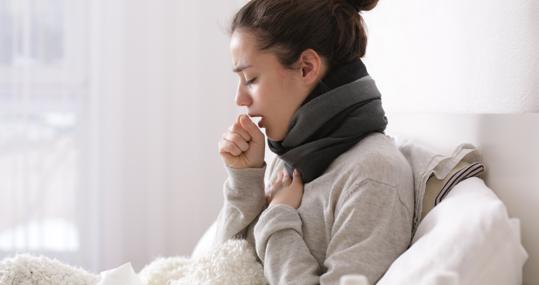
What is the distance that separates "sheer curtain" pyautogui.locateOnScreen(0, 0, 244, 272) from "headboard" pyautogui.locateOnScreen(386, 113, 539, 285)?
186 cm

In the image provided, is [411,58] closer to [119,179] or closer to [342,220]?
[342,220]

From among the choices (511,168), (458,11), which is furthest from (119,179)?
(511,168)

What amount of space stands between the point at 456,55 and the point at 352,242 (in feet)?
1.86

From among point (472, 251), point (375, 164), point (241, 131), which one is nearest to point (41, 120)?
point (241, 131)

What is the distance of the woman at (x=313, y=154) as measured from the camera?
1.19 m

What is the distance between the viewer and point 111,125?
3.11 m

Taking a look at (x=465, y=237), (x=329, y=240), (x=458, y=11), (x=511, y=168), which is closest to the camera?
(x=465, y=237)

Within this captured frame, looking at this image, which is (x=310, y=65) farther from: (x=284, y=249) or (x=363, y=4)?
(x=284, y=249)

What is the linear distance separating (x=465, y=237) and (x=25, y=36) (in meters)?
2.49

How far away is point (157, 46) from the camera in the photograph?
123 inches

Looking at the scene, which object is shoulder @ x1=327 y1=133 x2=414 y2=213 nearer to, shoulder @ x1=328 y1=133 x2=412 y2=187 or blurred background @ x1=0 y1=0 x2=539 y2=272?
shoulder @ x1=328 y1=133 x2=412 y2=187

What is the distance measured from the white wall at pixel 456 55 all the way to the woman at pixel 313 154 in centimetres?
22

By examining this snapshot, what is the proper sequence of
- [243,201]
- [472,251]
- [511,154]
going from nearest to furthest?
[472,251] → [511,154] → [243,201]

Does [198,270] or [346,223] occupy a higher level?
[346,223]
